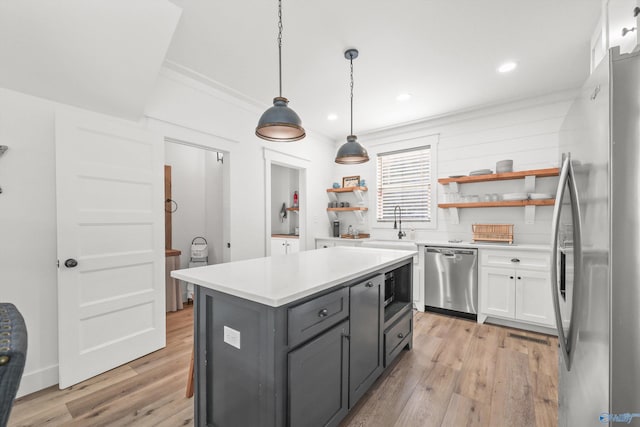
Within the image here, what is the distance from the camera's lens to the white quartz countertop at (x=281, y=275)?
133cm

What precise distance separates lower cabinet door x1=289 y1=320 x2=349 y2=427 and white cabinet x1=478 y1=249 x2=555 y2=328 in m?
2.55

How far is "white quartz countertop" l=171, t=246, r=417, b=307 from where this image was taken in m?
1.33

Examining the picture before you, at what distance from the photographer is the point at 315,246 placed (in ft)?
16.4

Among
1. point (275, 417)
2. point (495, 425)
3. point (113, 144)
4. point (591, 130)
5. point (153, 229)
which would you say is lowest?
point (495, 425)

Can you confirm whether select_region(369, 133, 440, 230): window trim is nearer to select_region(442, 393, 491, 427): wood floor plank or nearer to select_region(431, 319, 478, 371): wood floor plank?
select_region(431, 319, 478, 371): wood floor plank

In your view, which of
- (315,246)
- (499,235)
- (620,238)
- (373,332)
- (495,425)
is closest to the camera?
(620,238)

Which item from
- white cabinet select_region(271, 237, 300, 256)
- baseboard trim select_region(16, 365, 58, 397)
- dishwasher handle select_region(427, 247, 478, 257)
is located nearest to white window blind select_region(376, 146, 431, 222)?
dishwasher handle select_region(427, 247, 478, 257)

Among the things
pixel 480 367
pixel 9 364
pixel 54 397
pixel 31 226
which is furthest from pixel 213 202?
pixel 9 364

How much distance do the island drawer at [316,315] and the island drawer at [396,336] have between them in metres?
0.78

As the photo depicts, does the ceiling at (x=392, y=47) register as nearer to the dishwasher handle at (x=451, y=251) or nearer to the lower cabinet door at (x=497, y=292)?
the dishwasher handle at (x=451, y=251)

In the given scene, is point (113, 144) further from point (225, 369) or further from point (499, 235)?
point (499, 235)

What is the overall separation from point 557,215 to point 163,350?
3.23 m

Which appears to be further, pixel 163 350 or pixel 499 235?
pixel 499 235

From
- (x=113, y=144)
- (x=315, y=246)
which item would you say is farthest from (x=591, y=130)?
(x=315, y=246)
